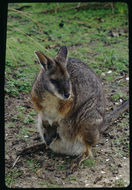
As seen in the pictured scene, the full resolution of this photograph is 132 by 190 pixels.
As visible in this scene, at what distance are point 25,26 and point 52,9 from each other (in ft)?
4.51

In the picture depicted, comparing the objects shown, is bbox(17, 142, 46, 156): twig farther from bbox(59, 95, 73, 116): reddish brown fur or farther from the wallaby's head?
the wallaby's head

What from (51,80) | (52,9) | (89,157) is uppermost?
(52,9)

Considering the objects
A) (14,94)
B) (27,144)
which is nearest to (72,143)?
(27,144)

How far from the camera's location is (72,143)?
13.2 ft

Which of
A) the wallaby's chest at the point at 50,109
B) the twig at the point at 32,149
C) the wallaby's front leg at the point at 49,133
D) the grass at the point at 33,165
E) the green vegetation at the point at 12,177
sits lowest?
the green vegetation at the point at 12,177

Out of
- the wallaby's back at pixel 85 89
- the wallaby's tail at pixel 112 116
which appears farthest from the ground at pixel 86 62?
the wallaby's back at pixel 85 89

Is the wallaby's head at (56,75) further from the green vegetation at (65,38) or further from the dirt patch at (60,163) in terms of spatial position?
the green vegetation at (65,38)

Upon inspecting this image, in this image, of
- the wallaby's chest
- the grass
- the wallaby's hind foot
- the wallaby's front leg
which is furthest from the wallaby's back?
the grass

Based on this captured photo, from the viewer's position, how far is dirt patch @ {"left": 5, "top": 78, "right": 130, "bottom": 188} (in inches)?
141

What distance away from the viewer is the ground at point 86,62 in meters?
3.69

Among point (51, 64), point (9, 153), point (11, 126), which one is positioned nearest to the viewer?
point (51, 64)

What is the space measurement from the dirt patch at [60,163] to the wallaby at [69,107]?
0.68ft

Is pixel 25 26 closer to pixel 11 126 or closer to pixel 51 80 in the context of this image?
pixel 11 126

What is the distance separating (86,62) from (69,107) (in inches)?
103
